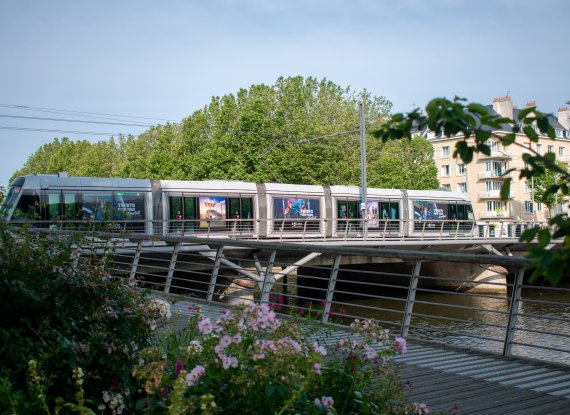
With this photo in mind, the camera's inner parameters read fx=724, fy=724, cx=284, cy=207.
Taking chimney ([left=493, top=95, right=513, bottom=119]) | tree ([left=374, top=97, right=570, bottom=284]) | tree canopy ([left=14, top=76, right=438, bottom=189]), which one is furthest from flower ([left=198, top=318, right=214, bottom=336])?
chimney ([left=493, top=95, right=513, bottom=119])

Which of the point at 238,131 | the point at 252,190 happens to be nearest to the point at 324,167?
the point at 238,131

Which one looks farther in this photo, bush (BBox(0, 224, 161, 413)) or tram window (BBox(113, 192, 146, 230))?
tram window (BBox(113, 192, 146, 230))

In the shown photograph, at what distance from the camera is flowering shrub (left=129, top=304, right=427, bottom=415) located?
336 cm

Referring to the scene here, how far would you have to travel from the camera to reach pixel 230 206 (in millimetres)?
32938

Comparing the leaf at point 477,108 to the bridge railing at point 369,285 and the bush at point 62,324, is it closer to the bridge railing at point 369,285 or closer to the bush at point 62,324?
the bush at point 62,324

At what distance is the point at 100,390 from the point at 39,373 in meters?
0.48

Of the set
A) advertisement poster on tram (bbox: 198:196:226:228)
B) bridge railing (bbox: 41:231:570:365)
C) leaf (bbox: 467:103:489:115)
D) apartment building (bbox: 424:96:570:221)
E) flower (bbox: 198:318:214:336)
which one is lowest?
bridge railing (bbox: 41:231:570:365)

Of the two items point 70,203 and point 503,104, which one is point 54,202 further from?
point 503,104

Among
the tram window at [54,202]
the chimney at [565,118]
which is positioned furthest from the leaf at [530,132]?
the chimney at [565,118]

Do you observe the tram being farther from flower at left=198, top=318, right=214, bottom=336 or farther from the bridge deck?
flower at left=198, top=318, right=214, bottom=336

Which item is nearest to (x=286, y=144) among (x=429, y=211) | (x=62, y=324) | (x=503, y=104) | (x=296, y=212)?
(x=429, y=211)

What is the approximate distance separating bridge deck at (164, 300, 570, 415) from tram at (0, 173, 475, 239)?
18655 mm

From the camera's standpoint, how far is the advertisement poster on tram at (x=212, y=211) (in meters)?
32.1

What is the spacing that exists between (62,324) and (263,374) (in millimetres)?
1468
